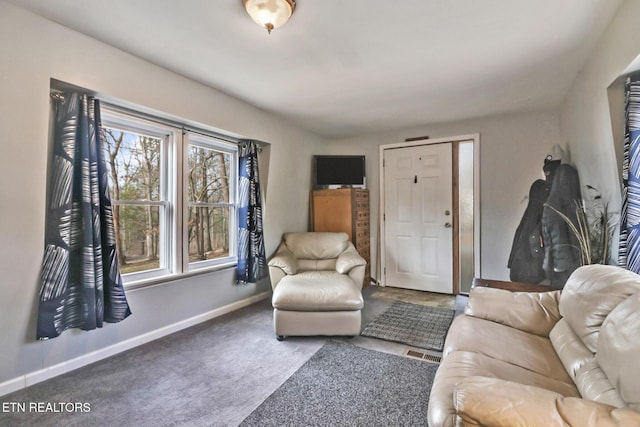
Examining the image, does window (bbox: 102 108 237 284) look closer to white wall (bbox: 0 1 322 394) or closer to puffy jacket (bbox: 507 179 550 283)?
white wall (bbox: 0 1 322 394)

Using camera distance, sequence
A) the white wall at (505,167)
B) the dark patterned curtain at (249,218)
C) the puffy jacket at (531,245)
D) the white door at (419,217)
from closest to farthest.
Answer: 1. the puffy jacket at (531,245)
2. the dark patterned curtain at (249,218)
3. the white wall at (505,167)
4. the white door at (419,217)

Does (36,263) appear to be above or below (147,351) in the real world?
above

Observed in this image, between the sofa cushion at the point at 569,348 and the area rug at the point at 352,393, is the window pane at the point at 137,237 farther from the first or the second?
the sofa cushion at the point at 569,348

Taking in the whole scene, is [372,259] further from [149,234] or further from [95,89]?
[95,89]

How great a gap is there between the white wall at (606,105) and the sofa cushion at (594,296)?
2.78ft

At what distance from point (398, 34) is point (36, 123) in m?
2.33

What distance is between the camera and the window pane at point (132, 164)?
2.37 metres

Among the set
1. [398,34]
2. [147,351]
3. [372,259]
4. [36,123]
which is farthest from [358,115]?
[147,351]

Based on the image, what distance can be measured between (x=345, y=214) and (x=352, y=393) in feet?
8.25

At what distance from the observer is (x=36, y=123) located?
1.81 m

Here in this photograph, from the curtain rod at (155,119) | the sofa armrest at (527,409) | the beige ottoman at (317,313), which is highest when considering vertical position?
the curtain rod at (155,119)

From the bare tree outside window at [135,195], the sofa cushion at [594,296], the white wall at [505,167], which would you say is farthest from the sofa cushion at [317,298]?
the white wall at [505,167]

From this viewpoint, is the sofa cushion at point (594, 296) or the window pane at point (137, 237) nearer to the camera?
the sofa cushion at point (594, 296)

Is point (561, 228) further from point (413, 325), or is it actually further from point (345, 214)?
point (345, 214)
